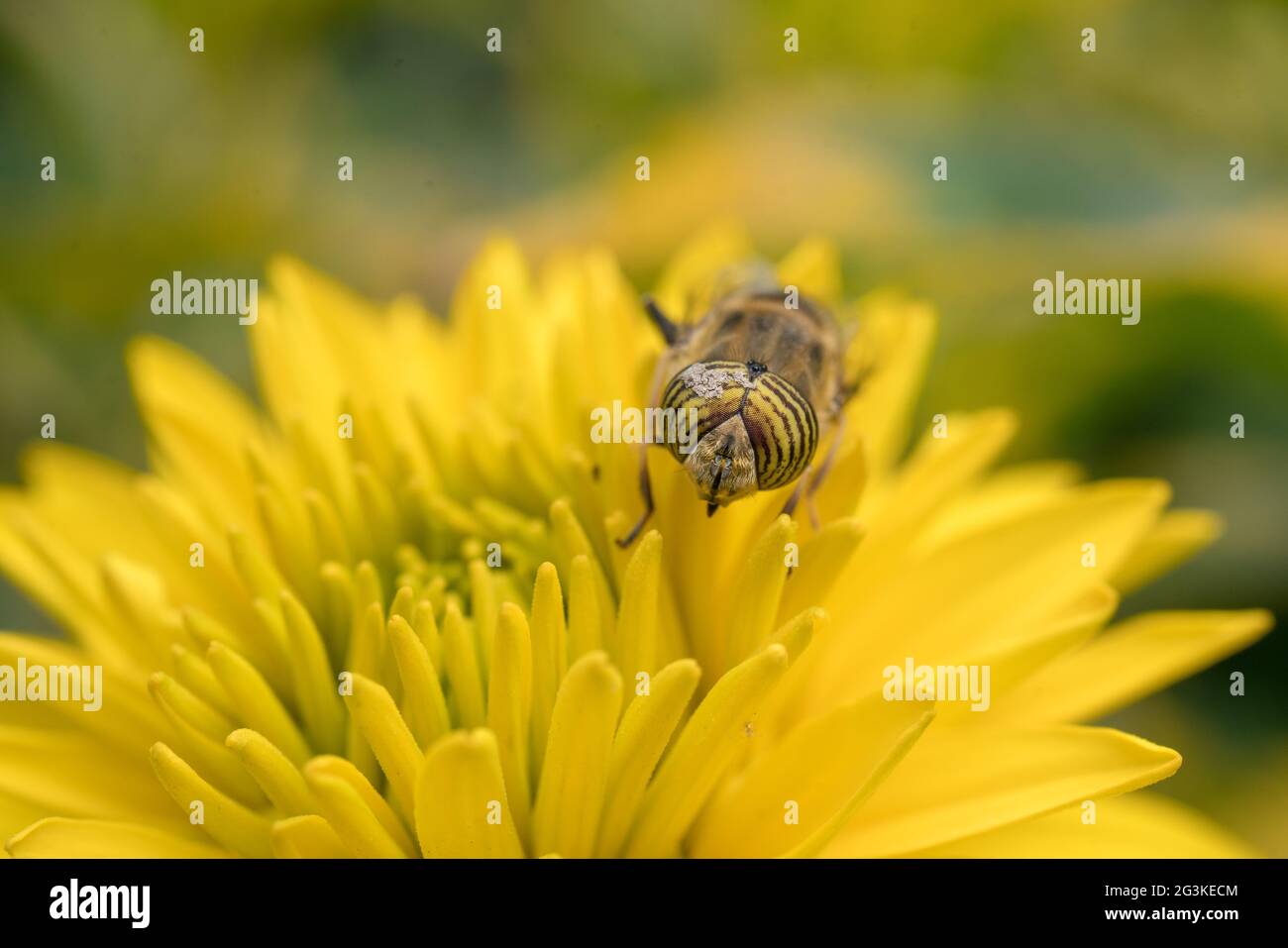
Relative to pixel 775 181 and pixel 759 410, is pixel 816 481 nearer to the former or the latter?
pixel 759 410

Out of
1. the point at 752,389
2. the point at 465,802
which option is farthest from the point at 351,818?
the point at 752,389

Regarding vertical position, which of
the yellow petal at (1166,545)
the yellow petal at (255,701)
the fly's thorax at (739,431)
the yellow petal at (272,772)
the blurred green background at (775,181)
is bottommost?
the yellow petal at (272,772)

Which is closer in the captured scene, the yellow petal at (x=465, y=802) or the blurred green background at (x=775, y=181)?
the yellow petal at (x=465, y=802)

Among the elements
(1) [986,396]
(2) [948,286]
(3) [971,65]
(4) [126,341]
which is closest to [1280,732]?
(1) [986,396]

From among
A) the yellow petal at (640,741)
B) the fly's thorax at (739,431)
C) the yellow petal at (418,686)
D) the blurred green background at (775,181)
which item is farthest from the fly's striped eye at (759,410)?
the blurred green background at (775,181)

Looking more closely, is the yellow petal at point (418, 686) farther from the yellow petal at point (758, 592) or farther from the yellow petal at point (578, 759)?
the yellow petal at point (758, 592)

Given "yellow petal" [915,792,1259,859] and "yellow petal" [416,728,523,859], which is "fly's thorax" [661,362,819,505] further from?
"yellow petal" [915,792,1259,859]

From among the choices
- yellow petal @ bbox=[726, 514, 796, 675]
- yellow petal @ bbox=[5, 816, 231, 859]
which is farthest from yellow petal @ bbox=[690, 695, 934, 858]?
yellow petal @ bbox=[5, 816, 231, 859]
